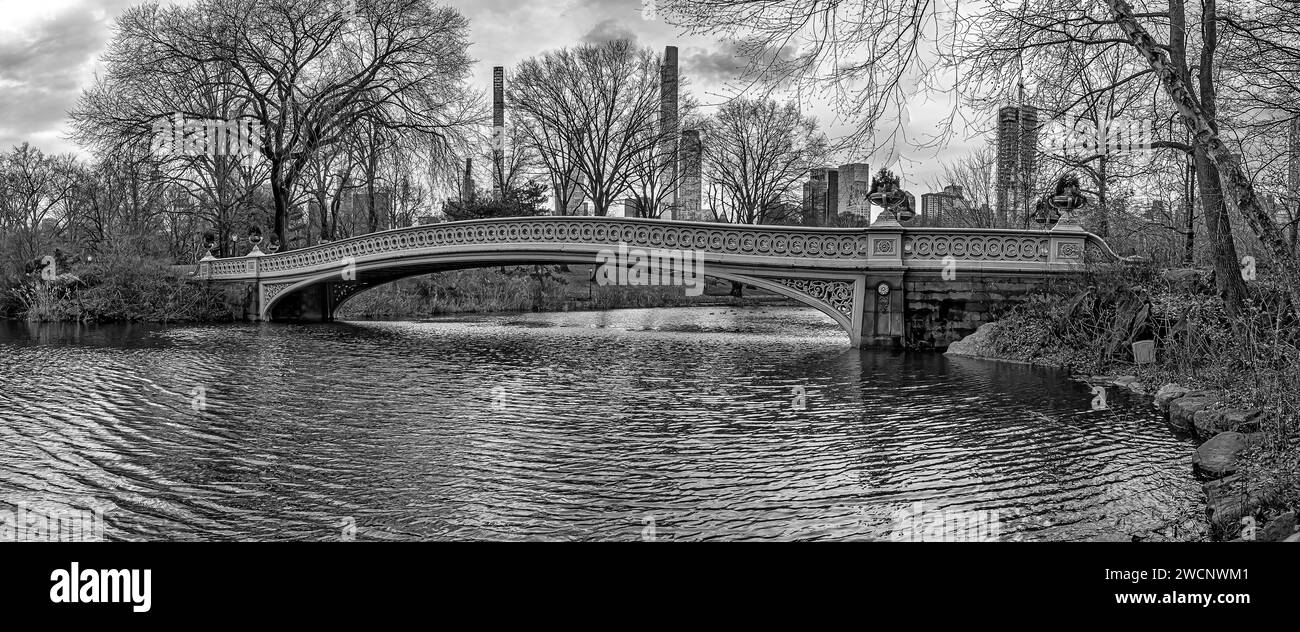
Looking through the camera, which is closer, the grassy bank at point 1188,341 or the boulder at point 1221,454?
the grassy bank at point 1188,341

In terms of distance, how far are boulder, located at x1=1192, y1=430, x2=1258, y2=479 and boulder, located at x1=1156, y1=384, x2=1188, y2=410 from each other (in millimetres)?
2453

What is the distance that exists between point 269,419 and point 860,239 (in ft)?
36.1

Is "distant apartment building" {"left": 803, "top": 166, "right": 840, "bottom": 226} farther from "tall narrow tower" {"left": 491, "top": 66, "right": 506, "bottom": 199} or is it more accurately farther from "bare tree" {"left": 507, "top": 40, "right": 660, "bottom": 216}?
"tall narrow tower" {"left": 491, "top": 66, "right": 506, "bottom": 199}

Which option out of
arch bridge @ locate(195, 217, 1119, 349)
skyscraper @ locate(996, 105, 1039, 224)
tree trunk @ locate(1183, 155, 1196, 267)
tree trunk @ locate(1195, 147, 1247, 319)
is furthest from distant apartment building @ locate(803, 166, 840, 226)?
tree trunk @ locate(1195, 147, 1247, 319)

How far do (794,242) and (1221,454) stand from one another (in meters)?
10.5

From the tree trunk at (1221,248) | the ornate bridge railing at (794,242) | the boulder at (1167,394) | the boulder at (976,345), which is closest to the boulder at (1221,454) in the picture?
the boulder at (1167,394)

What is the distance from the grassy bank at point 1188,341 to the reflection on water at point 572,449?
1.83 feet

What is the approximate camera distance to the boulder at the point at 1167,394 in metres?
7.83

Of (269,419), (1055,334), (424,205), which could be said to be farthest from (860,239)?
(424,205)

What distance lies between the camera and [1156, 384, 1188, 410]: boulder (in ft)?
25.7

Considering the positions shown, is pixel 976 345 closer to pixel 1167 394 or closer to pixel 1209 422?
pixel 1167 394

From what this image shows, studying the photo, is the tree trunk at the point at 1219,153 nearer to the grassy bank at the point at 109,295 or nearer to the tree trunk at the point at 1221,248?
the tree trunk at the point at 1221,248

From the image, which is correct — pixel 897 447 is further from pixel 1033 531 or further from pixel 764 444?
pixel 1033 531
